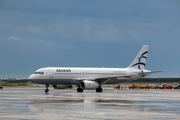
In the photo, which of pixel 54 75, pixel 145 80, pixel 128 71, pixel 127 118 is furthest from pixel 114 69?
pixel 145 80

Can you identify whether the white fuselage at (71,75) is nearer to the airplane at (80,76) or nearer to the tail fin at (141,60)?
the airplane at (80,76)

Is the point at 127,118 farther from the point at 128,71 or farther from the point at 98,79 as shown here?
the point at 128,71

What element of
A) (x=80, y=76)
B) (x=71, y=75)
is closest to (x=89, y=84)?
(x=80, y=76)

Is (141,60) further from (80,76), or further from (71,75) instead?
(71,75)

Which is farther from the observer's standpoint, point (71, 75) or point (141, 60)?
point (141, 60)

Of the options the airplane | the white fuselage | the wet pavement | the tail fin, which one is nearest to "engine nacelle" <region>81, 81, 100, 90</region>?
the airplane

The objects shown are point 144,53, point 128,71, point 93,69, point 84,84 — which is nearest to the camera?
point 84,84

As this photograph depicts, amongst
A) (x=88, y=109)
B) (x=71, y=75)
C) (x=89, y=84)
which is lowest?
(x=88, y=109)

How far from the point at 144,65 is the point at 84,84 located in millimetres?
17953

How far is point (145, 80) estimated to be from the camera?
5753 inches

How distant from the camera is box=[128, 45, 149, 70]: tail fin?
61153 mm

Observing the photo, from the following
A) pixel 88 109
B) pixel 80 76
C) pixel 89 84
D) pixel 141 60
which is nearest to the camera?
pixel 88 109

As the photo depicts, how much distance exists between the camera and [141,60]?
2442 inches

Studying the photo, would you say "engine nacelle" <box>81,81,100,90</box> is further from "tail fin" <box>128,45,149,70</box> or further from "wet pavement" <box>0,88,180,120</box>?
"wet pavement" <box>0,88,180,120</box>
